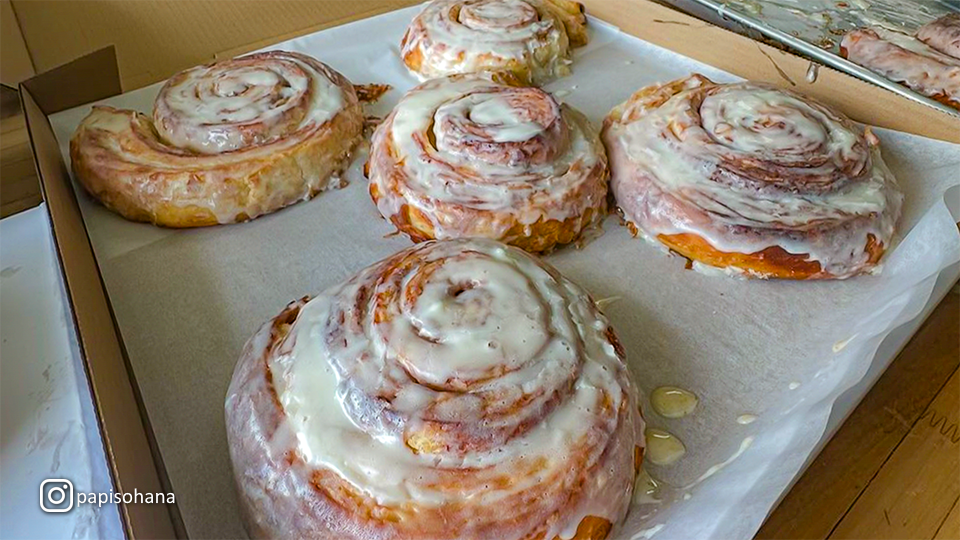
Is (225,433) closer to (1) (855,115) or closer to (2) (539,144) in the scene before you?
(2) (539,144)

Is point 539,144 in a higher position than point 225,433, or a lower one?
higher

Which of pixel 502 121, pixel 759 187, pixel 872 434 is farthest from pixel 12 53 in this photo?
pixel 872 434

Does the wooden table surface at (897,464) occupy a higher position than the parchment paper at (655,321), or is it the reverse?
the parchment paper at (655,321)

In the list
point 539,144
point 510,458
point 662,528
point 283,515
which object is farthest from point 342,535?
point 539,144

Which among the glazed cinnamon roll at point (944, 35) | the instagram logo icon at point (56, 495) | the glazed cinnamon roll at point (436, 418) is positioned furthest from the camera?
the glazed cinnamon roll at point (944, 35)

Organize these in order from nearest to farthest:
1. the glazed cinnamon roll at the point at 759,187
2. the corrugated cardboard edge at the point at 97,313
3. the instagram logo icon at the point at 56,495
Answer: the corrugated cardboard edge at the point at 97,313 → the instagram logo icon at the point at 56,495 → the glazed cinnamon roll at the point at 759,187

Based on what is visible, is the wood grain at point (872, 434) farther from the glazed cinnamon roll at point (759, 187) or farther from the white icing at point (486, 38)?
the white icing at point (486, 38)

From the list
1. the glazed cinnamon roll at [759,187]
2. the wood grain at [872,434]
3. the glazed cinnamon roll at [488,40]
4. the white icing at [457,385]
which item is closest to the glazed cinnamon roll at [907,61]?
the glazed cinnamon roll at [759,187]
